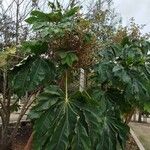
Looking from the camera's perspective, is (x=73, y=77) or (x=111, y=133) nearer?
(x=111, y=133)

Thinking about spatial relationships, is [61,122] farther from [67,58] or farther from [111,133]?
[67,58]

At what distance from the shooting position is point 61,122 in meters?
5.48

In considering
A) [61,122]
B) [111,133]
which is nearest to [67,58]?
[61,122]

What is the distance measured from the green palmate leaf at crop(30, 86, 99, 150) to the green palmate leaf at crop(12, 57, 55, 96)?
0.36 m

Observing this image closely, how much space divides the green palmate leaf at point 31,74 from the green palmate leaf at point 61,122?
0.36 meters

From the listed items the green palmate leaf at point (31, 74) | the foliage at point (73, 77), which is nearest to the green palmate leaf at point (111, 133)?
the foliage at point (73, 77)

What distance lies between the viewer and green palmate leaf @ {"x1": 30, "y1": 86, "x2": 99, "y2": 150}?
540cm

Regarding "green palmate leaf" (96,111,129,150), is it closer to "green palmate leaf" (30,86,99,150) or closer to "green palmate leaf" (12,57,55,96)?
"green palmate leaf" (30,86,99,150)

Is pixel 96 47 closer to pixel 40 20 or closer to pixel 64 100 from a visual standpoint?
pixel 40 20

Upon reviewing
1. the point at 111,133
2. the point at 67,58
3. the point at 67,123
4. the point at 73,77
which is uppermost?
the point at 67,58

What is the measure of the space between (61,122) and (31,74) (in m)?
0.94

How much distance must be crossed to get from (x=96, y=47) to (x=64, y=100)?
6.21ft

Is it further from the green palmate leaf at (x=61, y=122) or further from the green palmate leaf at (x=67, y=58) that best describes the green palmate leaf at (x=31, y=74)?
the green palmate leaf at (x=61, y=122)

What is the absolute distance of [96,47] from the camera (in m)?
7.42
